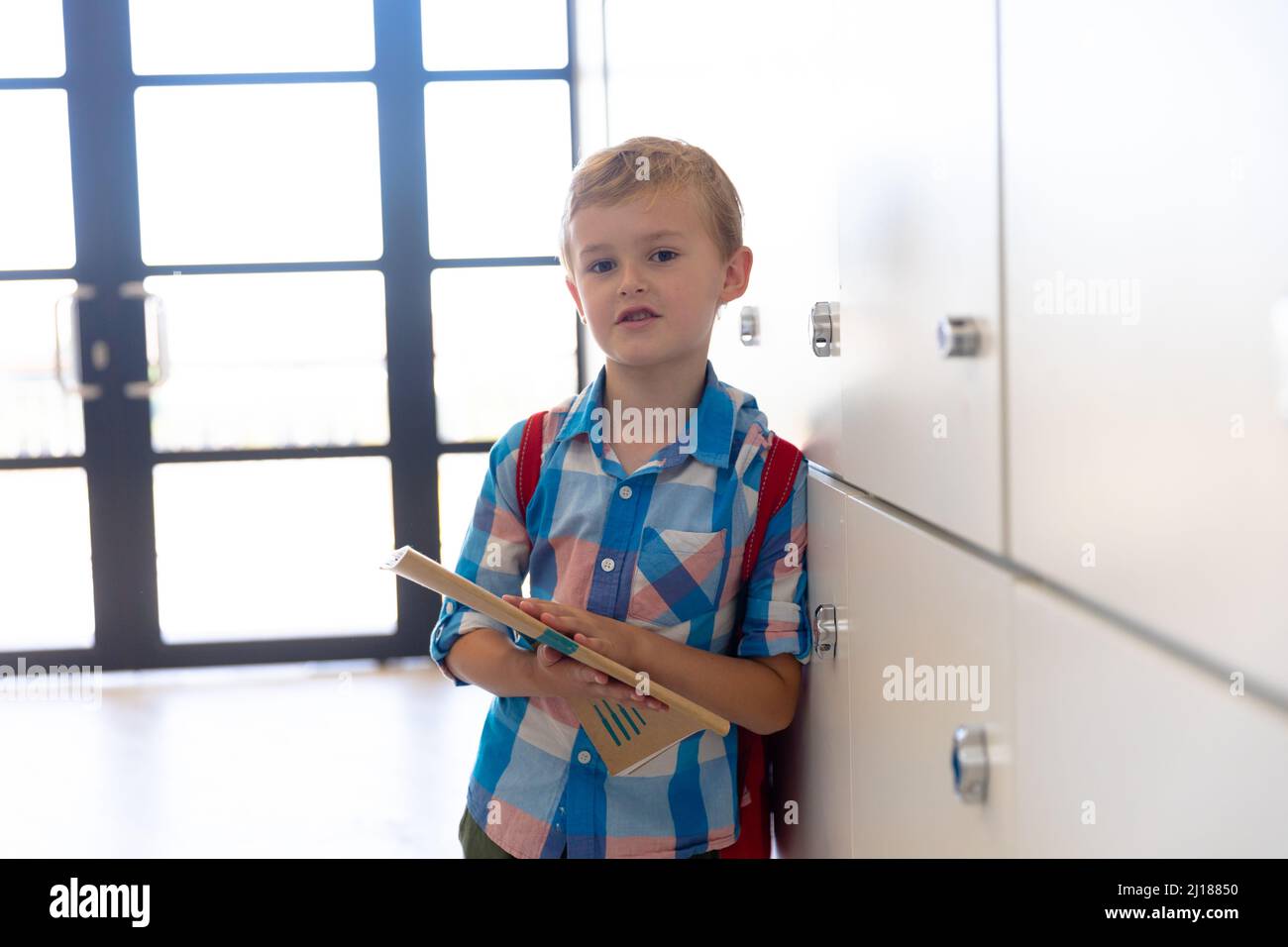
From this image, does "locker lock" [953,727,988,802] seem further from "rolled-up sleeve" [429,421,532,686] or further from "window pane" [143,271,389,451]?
"window pane" [143,271,389,451]

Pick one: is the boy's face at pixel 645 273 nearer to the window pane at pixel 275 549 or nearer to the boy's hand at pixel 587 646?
the boy's hand at pixel 587 646

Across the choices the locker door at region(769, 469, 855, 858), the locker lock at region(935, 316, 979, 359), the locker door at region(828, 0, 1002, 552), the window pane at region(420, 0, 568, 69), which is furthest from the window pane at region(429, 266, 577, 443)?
the locker lock at region(935, 316, 979, 359)

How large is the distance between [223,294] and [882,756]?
103 inches

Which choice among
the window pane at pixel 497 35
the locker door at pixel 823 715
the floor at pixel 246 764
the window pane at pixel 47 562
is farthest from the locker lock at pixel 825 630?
the window pane at pixel 47 562

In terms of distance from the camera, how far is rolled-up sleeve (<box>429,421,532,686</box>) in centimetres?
102

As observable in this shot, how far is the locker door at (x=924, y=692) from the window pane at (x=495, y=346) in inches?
88.5

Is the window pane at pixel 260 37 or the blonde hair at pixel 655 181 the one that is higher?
the window pane at pixel 260 37

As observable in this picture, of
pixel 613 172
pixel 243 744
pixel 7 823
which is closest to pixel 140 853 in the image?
pixel 7 823

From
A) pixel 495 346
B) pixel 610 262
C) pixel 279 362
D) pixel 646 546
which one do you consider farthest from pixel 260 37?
pixel 646 546

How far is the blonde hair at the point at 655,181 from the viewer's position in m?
0.96

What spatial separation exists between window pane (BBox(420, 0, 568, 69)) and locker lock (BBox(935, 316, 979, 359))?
8.53 feet

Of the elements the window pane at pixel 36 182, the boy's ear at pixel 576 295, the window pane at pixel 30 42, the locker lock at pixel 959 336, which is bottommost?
the locker lock at pixel 959 336

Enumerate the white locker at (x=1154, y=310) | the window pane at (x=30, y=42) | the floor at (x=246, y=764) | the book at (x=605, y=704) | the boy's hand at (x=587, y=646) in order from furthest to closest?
the window pane at (x=30, y=42), the floor at (x=246, y=764), the boy's hand at (x=587, y=646), the book at (x=605, y=704), the white locker at (x=1154, y=310)

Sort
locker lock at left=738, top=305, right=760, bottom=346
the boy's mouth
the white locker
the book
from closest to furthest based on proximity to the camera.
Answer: the white locker, the book, the boy's mouth, locker lock at left=738, top=305, right=760, bottom=346
